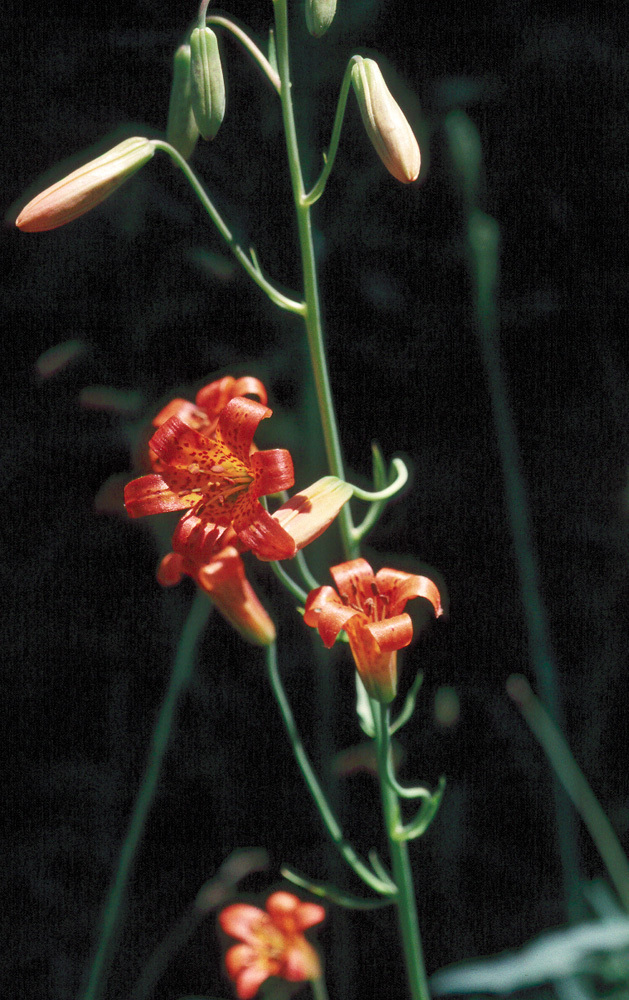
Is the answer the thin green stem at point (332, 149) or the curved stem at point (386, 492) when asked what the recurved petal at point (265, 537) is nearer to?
the curved stem at point (386, 492)

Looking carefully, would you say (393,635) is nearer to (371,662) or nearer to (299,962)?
(371,662)

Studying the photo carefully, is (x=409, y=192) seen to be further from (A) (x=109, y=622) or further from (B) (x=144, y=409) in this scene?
(A) (x=109, y=622)

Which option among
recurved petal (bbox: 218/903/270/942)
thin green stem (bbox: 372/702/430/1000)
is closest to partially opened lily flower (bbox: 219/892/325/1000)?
recurved petal (bbox: 218/903/270/942)

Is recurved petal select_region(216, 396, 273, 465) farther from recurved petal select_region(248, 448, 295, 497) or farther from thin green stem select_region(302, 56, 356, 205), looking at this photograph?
thin green stem select_region(302, 56, 356, 205)

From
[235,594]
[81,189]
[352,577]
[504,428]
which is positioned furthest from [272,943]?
[81,189]

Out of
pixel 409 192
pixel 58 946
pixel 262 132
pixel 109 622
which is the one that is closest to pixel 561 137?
pixel 409 192

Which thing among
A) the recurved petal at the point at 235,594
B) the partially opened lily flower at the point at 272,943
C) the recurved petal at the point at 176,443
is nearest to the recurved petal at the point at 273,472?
the recurved petal at the point at 176,443
